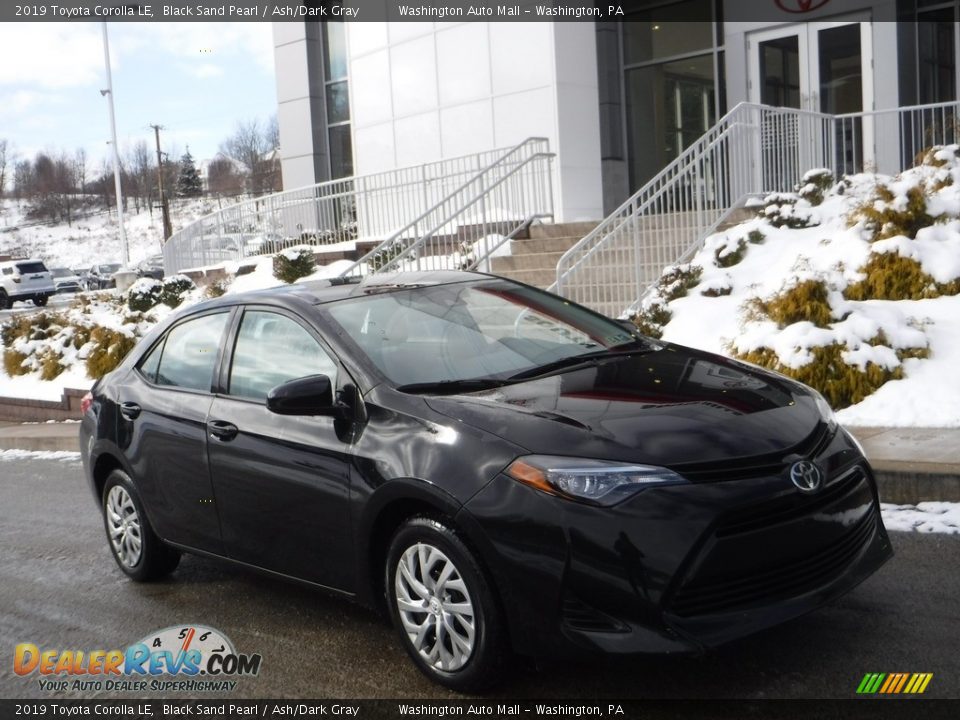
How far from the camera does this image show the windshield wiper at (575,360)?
441 cm

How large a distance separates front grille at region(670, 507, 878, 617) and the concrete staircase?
9891 millimetres

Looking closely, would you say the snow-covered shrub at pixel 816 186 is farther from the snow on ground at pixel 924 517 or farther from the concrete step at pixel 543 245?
the snow on ground at pixel 924 517

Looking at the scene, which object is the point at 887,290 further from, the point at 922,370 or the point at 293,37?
the point at 293,37

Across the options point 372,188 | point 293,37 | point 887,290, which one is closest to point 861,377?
point 887,290

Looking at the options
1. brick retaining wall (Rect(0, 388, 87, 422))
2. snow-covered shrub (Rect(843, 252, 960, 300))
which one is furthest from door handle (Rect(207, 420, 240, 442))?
brick retaining wall (Rect(0, 388, 87, 422))

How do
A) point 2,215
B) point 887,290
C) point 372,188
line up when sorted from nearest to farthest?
1. point 887,290
2. point 372,188
3. point 2,215

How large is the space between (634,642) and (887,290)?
682 centimetres

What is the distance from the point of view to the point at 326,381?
171 inches

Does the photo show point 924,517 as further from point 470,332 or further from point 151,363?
point 151,363

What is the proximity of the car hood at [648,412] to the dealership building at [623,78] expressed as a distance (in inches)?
468

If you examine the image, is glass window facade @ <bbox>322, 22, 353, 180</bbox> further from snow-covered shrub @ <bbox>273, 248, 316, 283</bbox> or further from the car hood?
the car hood

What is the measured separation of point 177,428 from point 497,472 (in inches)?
88.4

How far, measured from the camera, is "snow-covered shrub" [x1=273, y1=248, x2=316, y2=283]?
16.7 metres

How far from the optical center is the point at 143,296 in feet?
57.3
